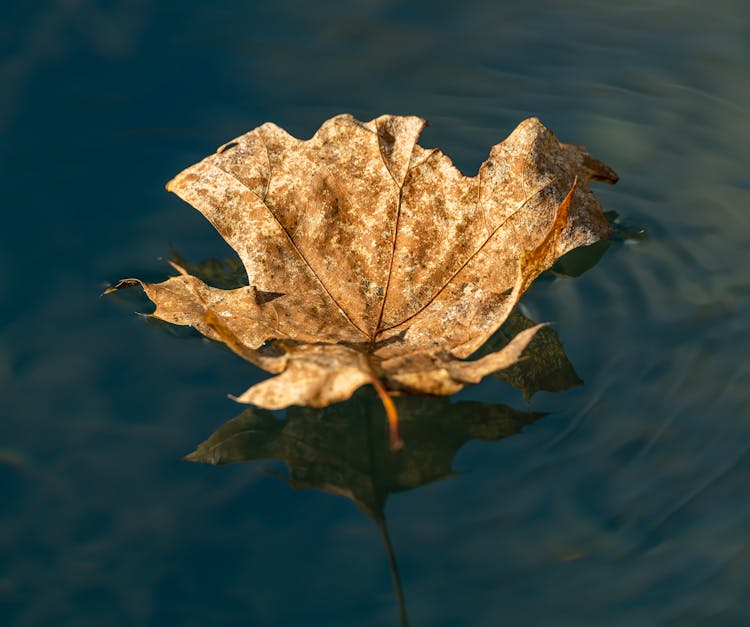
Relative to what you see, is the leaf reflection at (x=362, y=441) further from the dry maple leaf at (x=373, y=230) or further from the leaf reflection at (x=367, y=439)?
the dry maple leaf at (x=373, y=230)

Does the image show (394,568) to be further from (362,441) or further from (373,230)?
(373,230)

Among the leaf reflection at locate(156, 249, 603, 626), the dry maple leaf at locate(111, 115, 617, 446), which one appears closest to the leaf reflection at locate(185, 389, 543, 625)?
the leaf reflection at locate(156, 249, 603, 626)

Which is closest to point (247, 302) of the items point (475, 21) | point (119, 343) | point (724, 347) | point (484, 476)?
point (119, 343)

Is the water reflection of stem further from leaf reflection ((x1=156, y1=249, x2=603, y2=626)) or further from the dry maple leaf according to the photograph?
the dry maple leaf

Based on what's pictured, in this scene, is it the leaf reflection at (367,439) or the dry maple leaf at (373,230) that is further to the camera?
the dry maple leaf at (373,230)

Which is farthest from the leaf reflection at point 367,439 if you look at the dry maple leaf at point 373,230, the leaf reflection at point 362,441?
the dry maple leaf at point 373,230

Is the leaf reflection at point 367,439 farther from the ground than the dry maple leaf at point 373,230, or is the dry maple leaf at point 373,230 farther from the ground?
the dry maple leaf at point 373,230
